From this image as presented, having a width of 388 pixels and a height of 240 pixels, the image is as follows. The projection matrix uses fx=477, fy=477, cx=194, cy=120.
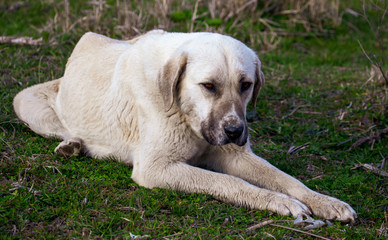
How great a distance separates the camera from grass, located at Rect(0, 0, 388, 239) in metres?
3.42

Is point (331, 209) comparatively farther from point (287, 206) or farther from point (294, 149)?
point (294, 149)

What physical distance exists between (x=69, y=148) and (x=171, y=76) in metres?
1.38

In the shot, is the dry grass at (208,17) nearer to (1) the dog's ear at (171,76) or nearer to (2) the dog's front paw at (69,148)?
(2) the dog's front paw at (69,148)

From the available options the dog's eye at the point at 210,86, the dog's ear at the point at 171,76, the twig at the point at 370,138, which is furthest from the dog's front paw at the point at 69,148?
the twig at the point at 370,138

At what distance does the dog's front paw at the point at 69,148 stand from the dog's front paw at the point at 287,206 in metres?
1.99

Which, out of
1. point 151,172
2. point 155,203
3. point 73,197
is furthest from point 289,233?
point 73,197

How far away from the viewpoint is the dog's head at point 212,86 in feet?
12.3

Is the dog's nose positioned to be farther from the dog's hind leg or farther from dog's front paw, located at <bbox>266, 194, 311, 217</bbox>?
the dog's hind leg

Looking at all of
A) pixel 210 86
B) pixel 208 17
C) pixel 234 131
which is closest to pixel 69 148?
pixel 210 86

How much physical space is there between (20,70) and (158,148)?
11.0 ft

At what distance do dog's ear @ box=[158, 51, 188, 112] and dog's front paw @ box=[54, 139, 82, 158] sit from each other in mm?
1185

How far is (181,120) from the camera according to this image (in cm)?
412

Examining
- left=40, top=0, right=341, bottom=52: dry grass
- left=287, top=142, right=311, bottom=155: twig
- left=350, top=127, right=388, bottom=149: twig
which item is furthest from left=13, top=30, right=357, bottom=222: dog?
left=40, top=0, right=341, bottom=52: dry grass

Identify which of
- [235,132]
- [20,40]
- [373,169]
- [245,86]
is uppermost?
[245,86]
